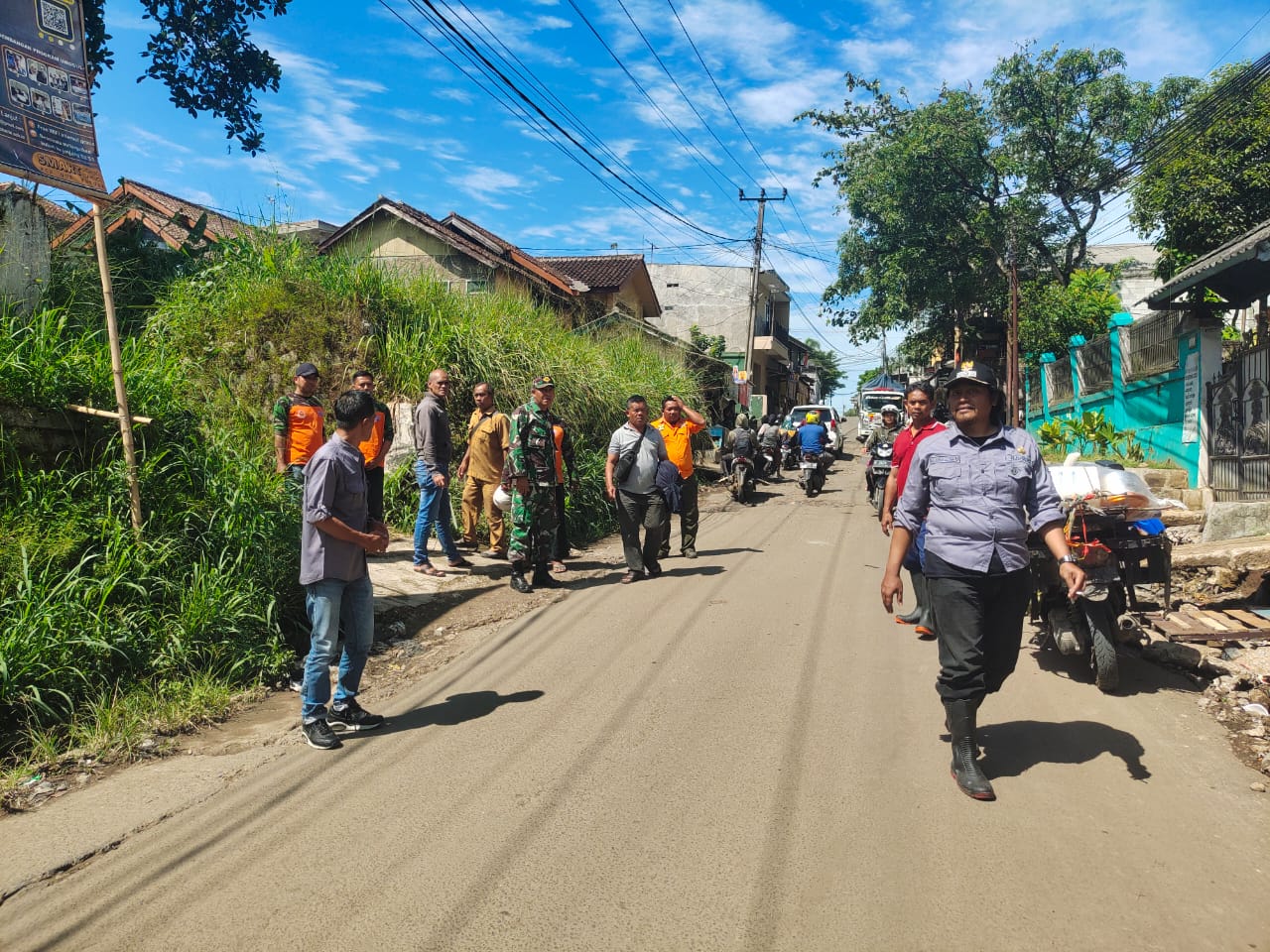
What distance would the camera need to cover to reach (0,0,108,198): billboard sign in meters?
5.19

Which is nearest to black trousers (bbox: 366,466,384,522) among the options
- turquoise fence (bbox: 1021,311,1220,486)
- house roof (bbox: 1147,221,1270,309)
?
house roof (bbox: 1147,221,1270,309)

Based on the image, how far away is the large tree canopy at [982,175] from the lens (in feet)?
89.6

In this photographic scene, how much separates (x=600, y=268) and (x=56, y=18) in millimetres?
28837

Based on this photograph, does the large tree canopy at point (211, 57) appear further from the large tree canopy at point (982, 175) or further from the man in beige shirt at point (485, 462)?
Result: the large tree canopy at point (982, 175)

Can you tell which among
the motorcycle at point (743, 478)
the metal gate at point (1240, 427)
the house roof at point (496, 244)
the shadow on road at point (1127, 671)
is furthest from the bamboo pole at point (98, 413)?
the house roof at point (496, 244)

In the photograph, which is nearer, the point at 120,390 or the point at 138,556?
the point at 138,556

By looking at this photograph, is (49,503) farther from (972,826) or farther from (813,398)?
(813,398)

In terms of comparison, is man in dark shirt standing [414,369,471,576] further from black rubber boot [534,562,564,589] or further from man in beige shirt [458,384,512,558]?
black rubber boot [534,562,564,589]

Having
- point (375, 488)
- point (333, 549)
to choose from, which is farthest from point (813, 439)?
point (333, 549)

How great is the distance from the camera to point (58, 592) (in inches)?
193

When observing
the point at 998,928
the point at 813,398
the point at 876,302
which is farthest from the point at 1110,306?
the point at 813,398

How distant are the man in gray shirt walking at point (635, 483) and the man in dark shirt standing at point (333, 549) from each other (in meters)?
4.03

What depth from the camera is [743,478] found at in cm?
1580

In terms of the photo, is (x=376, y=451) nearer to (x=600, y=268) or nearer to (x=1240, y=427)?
(x=1240, y=427)
